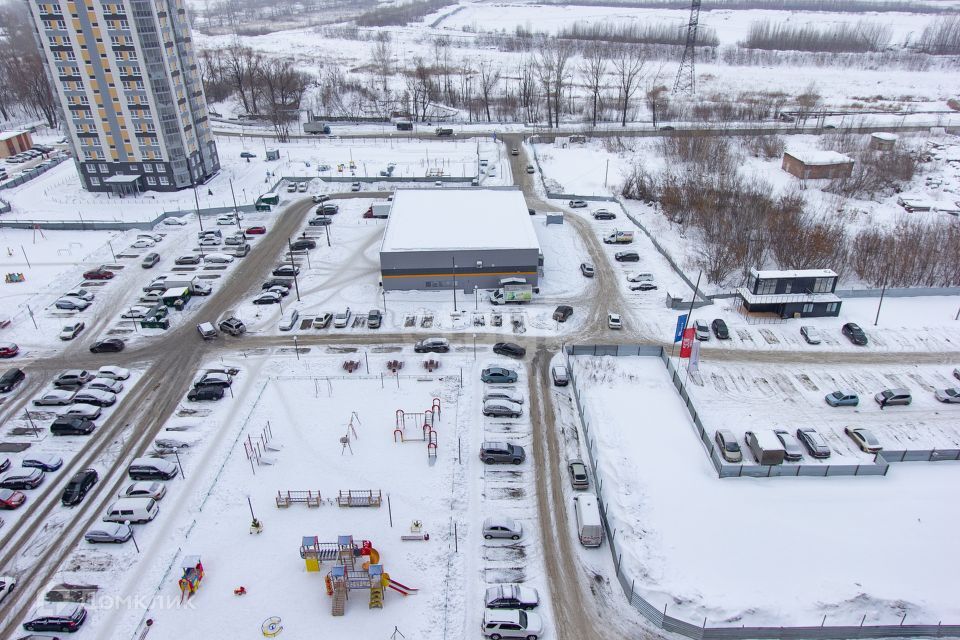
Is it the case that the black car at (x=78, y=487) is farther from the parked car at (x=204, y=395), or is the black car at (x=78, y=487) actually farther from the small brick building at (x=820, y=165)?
the small brick building at (x=820, y=165)

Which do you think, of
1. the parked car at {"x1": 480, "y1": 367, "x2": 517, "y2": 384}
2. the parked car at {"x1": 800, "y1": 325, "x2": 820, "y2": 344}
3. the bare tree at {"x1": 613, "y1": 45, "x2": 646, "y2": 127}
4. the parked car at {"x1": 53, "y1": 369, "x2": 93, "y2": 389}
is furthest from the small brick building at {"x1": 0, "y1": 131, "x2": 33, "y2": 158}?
the parked car at {"x1": 800, "y1": 325, "x2": 820, "y2": 344}

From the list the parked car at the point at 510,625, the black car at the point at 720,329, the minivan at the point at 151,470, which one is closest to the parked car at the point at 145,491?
the minivan at the point at 151,470

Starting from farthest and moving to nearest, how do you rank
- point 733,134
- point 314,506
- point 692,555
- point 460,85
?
point 460,85, point 733,134, point 314,506, point 692,555

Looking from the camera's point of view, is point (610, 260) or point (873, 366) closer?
point (873, 366)

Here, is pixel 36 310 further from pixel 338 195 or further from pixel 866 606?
pixel 866 606

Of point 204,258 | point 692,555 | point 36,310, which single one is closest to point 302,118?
point 204,258

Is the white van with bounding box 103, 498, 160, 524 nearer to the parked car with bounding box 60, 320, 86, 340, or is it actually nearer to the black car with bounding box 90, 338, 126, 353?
the black car with bounding box 90, 338, 126, 353

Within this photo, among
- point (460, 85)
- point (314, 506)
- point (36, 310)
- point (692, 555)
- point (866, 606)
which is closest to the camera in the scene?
point (866, 606)
